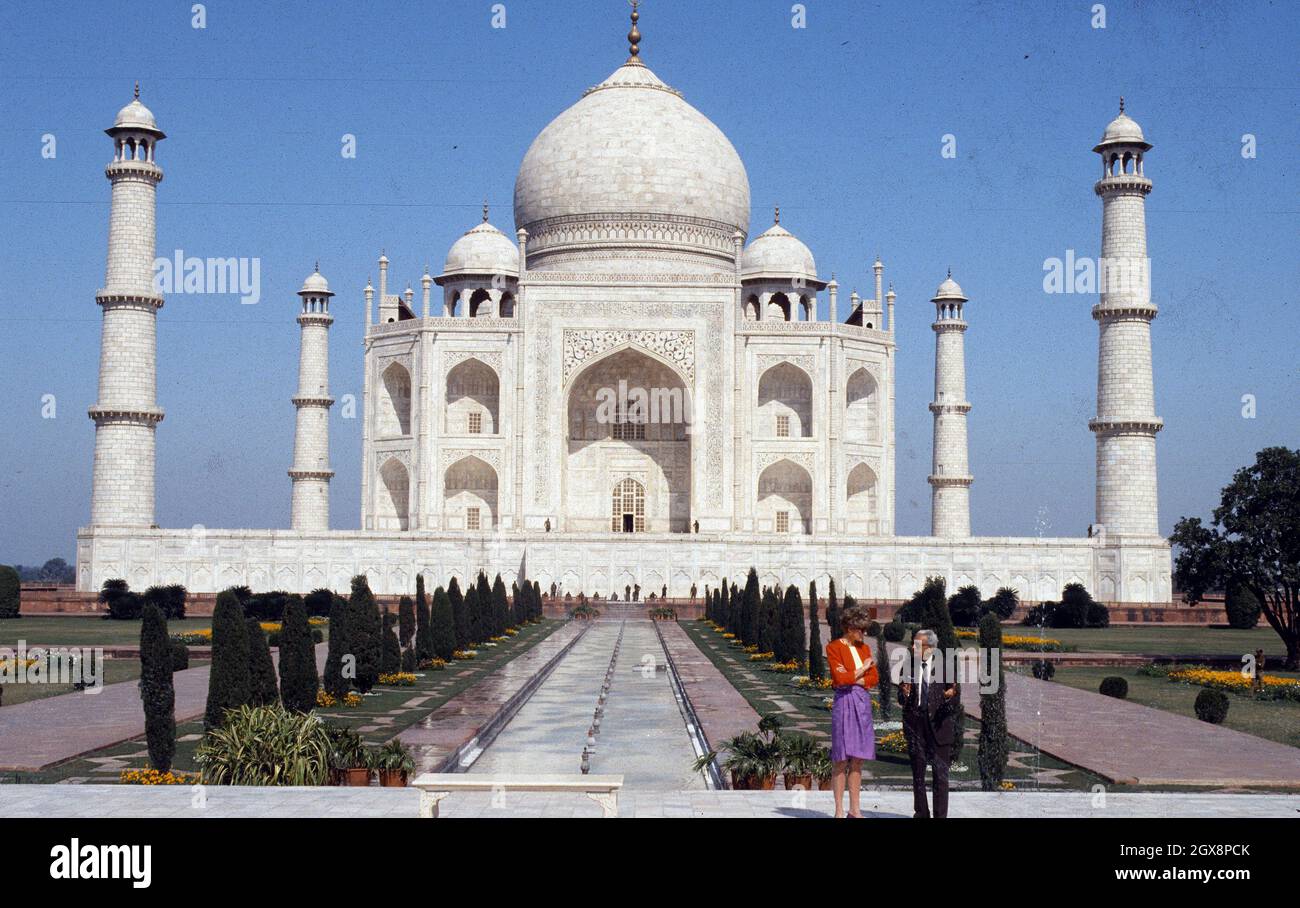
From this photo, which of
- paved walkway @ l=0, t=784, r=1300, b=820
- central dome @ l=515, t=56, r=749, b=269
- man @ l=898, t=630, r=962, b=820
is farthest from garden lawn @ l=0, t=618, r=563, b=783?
central dome @ l=515, t=56, r=749, b=269

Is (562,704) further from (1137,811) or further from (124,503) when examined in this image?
(124,503)

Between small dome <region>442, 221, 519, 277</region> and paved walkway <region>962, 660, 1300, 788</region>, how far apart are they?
25251 mm

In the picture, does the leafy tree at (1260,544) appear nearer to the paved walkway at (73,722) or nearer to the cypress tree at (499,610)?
the cypress tree at (499,610)

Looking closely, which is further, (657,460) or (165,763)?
(657,460)

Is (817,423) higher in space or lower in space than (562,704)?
higher

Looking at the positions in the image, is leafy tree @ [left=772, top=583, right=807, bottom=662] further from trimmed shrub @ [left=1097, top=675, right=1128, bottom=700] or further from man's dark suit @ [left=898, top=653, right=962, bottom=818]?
man's dark suit @ [left=898, top=653, right=962, bottom=818]

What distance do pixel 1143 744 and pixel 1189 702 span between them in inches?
136

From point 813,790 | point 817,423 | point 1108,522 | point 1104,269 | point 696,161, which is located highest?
point 696,161

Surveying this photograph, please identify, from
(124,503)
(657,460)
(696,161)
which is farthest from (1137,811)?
(696,161)

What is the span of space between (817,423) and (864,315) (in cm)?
508

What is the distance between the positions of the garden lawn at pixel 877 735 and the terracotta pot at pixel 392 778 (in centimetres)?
240

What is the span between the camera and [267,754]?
7953 mm

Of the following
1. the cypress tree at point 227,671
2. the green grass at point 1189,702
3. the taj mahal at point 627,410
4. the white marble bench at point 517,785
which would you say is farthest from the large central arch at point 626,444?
the white marble bench at point 517,785

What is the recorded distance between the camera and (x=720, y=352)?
33250mm
